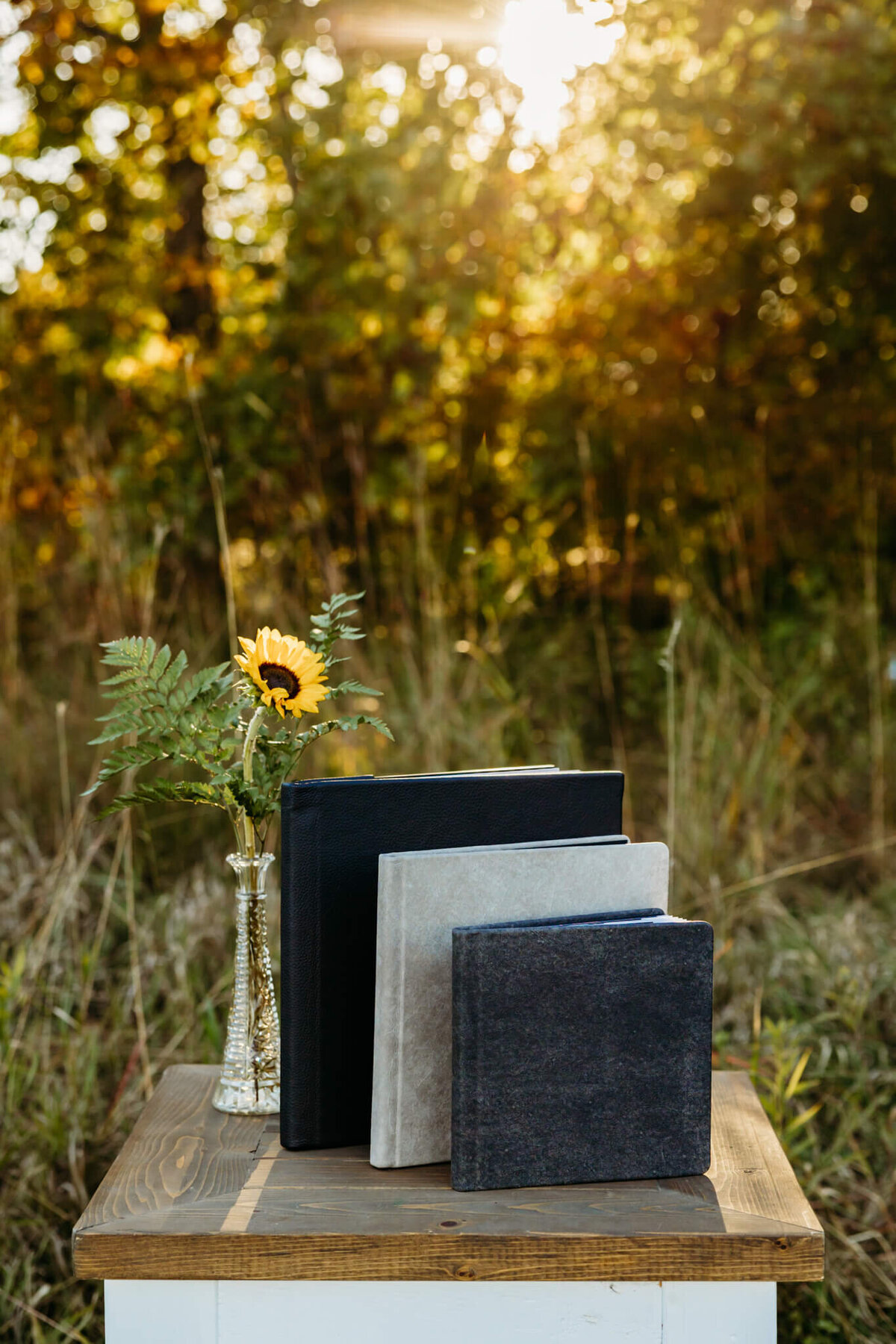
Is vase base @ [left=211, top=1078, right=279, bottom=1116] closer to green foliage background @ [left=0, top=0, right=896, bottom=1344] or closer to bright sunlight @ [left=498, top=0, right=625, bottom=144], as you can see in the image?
green foliage background @ [left=0, top=0, right=896, bottom=1344]

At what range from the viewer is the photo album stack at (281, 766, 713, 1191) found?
3.06 ft

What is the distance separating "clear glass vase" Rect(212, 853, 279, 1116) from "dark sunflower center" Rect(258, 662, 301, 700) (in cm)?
16

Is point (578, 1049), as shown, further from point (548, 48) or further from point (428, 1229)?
point (548, 48)

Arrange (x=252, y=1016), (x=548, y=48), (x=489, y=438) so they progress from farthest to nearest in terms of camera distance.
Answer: (x=489, y=438) < (x=548, y=48) < (x=252, y=1016)

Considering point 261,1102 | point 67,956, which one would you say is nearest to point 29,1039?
point 67,956

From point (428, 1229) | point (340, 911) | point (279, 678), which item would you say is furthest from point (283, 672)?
point (428, 1229)

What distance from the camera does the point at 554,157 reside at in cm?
345

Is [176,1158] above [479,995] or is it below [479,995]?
below

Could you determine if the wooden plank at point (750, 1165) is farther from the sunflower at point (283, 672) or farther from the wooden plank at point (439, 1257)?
the sunflower at point (283, 672)

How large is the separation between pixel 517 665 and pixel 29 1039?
159cm

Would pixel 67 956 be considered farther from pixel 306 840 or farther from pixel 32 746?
pixel 306 840

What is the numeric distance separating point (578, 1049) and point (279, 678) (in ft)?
1.27

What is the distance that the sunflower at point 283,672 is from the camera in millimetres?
1063

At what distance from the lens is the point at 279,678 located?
3.51 ft
